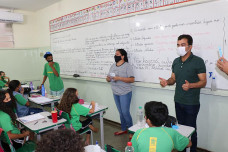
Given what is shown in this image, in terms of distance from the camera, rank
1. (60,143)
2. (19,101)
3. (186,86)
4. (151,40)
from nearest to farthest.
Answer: (60,143) < (186,86) < (19,101) < (151,40)

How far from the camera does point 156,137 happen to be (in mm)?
1336

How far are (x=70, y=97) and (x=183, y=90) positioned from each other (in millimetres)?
1574

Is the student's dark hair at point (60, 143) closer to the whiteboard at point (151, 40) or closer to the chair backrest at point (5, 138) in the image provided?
the chair backrest at point (5, 138)

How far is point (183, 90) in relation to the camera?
234 centimetres

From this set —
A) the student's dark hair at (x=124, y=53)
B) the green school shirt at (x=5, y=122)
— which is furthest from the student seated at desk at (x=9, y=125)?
the student's dark hair at (x=124, y=53)

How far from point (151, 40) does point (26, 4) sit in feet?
14.7

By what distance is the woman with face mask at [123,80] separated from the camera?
322 centimetres

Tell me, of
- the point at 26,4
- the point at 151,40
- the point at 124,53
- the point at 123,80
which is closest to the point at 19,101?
the point at 123,80

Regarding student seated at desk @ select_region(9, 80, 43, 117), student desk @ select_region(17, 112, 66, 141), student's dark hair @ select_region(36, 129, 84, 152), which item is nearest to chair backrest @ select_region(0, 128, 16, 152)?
student desk @ select_region(17, 112, 66, 141)

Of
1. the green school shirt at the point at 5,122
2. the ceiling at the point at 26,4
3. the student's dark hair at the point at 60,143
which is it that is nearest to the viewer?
the student's dark hair at the point at 60,143

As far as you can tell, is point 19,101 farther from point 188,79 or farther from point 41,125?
point 188,79

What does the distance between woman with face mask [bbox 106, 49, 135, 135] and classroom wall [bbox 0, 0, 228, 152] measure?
10.2 inches

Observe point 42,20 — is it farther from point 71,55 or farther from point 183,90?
point 183,90

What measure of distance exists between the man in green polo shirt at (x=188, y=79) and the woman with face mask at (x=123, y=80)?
100 cm
